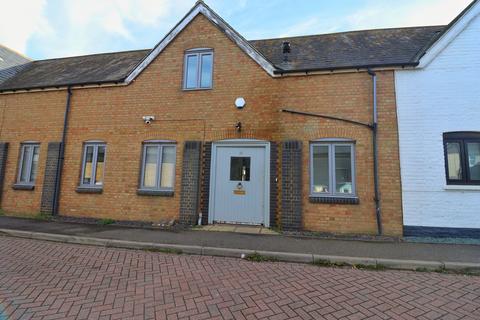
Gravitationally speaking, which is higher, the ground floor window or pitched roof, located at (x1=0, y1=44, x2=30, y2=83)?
pitched roof, located at (x1=0, y1=44, x2=30, y2=83)

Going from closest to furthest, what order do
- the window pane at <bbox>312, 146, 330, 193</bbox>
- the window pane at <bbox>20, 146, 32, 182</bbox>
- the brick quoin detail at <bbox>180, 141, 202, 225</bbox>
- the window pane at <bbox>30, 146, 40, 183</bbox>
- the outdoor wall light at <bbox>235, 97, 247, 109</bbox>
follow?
the window pane at <bbox>312, 146, 330, 193</bbox> → the brick quoin detail at <bbox>180, 141, 202, 225</bbox> → the outdoor wall light at <bbox>235, 97, 247, 109</bbox> → the window pane at <bbox>30, 146, 40, 183</bbox> → the window pane at <bbox>20, 146, 32, 182</bbox>

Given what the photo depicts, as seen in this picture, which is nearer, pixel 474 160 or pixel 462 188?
pixel 462 188

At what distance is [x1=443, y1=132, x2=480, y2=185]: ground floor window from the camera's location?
22.7 feet

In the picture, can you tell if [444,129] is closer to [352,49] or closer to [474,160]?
[474,160]

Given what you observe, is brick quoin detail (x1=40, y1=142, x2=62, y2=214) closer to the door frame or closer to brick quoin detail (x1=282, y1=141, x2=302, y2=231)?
the door frame

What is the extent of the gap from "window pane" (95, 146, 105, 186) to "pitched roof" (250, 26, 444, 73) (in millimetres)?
6874

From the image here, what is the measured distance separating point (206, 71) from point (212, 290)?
700 cm

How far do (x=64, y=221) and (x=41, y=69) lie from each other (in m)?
8.98

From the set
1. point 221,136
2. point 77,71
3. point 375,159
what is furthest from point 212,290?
point 77,71

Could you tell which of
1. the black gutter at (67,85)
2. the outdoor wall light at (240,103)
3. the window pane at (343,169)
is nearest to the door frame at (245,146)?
the outdoor wall light at (240,103)

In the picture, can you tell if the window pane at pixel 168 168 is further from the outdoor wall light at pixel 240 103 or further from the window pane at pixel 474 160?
the window pane at pixel 474 160

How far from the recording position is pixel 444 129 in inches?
275

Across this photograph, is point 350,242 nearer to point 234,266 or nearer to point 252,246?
point 252,246

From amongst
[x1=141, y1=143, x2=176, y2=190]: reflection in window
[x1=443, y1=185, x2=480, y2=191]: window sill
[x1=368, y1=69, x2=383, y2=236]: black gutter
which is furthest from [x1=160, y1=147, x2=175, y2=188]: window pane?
[x1=443, y1=185, x2=480, y2=191]: window sill
